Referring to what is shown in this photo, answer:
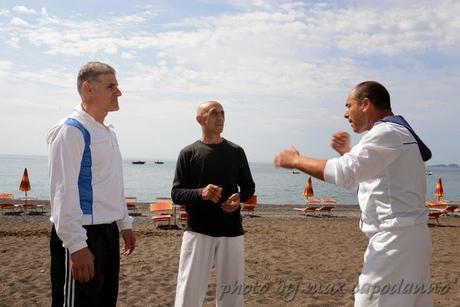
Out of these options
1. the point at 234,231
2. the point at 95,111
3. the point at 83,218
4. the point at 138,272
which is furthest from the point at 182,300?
the point at 138,272

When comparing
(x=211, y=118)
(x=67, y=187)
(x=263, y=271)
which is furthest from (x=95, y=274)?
(x=263, y=271)

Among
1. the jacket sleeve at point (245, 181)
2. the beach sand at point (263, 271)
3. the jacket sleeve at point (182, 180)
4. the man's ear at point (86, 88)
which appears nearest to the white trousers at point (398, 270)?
the jacket sleeve at point (245, 181)

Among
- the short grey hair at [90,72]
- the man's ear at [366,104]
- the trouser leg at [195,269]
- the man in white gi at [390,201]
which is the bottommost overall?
the trouser leg at [195,269]

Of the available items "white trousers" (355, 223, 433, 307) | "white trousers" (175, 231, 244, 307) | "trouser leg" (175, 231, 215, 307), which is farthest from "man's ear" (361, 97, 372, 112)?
"trouser leg" (175, 231, 215, 307)

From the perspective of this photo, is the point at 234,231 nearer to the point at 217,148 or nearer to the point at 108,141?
the point at 217,148

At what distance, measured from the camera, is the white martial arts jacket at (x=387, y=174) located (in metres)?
2.71

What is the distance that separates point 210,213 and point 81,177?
1.54 metres

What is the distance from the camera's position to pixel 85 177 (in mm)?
2881

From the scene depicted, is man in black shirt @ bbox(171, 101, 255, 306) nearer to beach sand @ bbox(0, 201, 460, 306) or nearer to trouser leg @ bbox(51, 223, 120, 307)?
trouser leg @ bbox(51, 223, 120, 307)

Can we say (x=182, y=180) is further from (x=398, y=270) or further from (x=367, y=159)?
(x=398, y=270)

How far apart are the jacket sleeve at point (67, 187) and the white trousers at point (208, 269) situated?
150cm

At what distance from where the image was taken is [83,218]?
2855 mm

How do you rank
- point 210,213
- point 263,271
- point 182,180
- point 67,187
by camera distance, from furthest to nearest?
point 263,271 → point 182,180 → point 210,213 → point 67,187

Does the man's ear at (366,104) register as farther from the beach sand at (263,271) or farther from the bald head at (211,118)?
the beach sand at (263,271)
